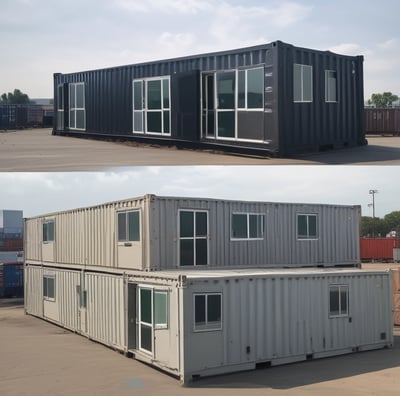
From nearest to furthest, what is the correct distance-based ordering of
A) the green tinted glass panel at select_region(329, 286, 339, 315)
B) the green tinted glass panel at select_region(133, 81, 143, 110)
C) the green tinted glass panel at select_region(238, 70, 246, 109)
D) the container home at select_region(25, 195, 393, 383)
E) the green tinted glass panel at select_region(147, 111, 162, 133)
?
the container home at select_region(25, 195, 393, 383) < the green tinted glass panel at select_region(329, 286, 339, 315) < the green tinted glass panel at select_region(238, 70, 246, 109) < the green tinted glass panel at select_region(147, 111, 162, 133) < the green tinted glass panel at select_region(133, 81, 143, 110)

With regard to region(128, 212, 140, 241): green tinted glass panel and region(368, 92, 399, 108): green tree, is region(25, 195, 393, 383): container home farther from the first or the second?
region(368, 92, 399, 108): green tree

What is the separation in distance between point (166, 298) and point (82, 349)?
4796 mm

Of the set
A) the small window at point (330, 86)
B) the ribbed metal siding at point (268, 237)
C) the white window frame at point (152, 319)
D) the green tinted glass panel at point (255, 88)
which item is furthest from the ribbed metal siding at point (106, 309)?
the small window at point (330, 86)

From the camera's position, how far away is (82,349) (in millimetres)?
17266

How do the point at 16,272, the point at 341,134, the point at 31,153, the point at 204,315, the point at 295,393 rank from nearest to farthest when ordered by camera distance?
the point at 295,393 → the point at 204,315 → the point at 31,153 → the point at 341,134 → the point at 16,272

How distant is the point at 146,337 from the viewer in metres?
14.9

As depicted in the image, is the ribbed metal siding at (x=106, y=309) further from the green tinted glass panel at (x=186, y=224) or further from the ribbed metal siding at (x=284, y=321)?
the ribbed metal siding at (x=284, y=321)

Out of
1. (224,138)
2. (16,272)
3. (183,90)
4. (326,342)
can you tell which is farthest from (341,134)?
(16,272)

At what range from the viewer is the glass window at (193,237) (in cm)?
1658

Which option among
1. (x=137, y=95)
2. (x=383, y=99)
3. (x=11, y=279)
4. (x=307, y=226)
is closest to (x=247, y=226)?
(x=307, y=226)

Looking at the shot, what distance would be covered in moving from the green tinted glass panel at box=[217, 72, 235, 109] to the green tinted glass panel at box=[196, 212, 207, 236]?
400cm

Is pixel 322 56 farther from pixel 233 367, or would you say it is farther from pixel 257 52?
pixel 233 367

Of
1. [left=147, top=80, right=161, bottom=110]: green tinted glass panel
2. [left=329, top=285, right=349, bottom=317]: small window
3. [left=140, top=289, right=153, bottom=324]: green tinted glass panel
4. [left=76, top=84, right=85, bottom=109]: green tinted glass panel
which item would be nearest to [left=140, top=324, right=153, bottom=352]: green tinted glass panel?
[left=140, top=289, right=153, bottom=324]: green tinted glass panel

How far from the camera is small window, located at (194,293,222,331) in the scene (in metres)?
13.2
